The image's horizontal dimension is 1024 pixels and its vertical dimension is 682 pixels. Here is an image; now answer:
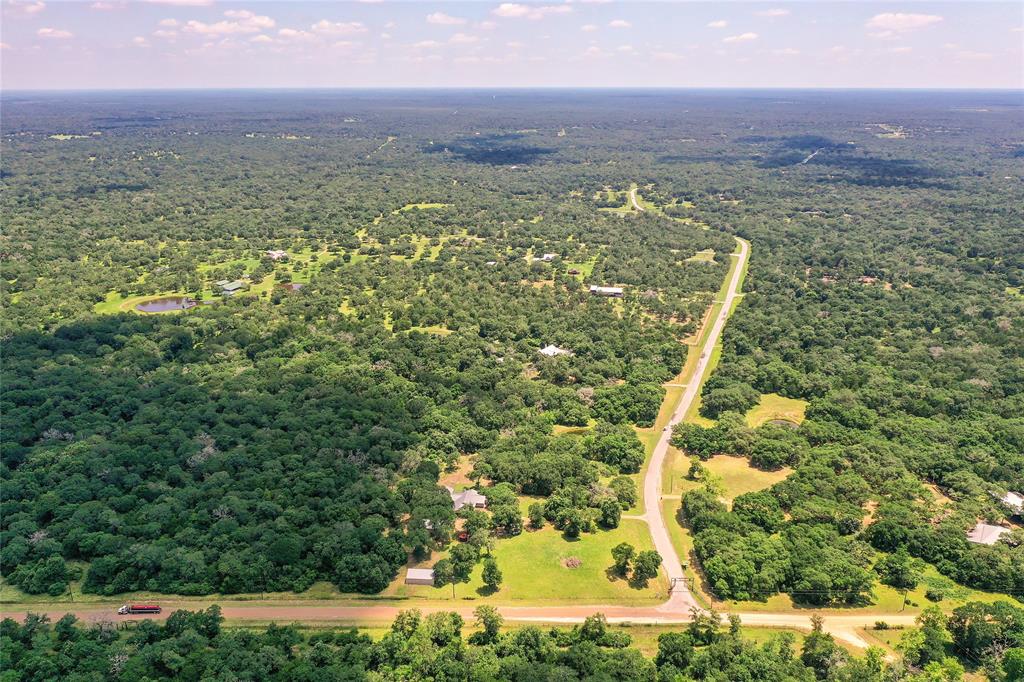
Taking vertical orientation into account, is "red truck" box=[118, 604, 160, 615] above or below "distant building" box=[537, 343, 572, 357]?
below

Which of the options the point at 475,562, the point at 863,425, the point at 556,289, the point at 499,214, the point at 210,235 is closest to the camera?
the point at 475,562

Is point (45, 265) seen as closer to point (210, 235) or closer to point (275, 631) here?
point (210, 235)

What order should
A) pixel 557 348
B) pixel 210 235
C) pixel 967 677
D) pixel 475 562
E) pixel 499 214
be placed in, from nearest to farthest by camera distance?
pixel 967 677, pixel 475 562, pixel 557 348, pixel 210 235, pixel 499 214

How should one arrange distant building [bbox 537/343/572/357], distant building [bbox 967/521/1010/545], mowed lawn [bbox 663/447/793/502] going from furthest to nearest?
distant building [bbox 537/343/572/357], mowed lawn [bbox 663/447/793/502], distant building [bbox 967/521/1010/545]

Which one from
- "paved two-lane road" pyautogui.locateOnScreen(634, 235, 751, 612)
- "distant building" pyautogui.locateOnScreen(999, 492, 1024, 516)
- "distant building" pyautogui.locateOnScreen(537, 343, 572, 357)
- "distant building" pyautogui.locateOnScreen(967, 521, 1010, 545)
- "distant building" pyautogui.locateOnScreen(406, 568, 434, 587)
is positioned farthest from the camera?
"distant building" pyautogui.locateOnScreen(537, 343, 572, 357)

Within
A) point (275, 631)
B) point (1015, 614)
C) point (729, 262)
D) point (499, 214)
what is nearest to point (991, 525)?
point (1015, 614)

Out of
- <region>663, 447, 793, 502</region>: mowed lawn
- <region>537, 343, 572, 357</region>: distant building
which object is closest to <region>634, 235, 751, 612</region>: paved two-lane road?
<region>663, 447, 793, 502</region>: mowed lawn

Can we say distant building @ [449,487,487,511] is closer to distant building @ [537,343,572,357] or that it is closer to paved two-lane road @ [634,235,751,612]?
paved two-lane road @ [634,235,751,612]
